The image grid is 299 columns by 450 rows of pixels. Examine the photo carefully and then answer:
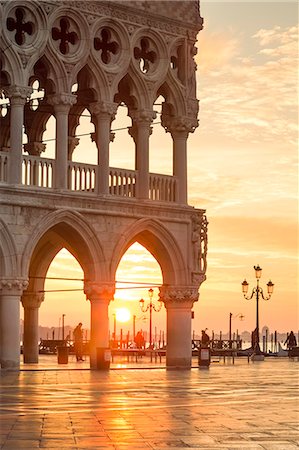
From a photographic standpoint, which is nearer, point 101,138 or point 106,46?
point 101,138

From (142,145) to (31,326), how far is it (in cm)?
817

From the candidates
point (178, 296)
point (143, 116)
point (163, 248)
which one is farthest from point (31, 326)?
point (143, 116)

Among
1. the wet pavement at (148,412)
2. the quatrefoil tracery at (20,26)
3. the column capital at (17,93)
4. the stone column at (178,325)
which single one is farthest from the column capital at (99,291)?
the quatrefoil tracery at (20,26)

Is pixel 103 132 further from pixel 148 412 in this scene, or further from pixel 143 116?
pixel 148 412

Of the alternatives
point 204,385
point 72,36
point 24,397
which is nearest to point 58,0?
point 72,36

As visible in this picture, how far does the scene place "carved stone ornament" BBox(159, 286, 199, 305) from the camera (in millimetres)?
42719

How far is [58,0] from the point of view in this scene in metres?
39.8

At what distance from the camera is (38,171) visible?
3925cm

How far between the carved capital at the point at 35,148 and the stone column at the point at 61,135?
5.67m

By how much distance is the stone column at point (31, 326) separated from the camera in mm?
45312

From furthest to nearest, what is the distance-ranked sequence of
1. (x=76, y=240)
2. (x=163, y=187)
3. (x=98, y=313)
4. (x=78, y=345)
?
1. (x=78, y=345)
2. (x=163, y=187)
3. (x=76, y=240)
4. (x=98, y=313)

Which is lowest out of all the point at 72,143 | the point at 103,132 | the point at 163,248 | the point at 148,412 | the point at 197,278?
the point at 148,412

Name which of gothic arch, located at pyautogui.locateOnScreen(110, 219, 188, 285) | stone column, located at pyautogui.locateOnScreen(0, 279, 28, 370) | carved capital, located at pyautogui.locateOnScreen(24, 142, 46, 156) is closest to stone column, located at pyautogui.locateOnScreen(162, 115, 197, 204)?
gothic arch, located at pyautogui.locateOnScreen(110, 219, 188, 285)

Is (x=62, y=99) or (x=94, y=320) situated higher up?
(x=62, y=99)
